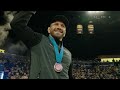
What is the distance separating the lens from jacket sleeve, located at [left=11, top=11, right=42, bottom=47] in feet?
8.18

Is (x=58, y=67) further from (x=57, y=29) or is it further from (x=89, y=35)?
(x=89, y=35)

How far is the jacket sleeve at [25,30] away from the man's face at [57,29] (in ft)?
0.62

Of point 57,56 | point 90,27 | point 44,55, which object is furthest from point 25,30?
point 90,27

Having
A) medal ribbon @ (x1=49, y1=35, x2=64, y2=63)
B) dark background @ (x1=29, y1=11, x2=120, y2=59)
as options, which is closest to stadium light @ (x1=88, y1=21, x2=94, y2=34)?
dark background @ (x1=29, y1=11, x2=120, y2=59)

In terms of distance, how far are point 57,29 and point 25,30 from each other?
415 mm

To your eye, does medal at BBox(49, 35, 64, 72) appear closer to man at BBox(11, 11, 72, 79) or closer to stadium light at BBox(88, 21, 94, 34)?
man at BBox(11, 11, 72, 79)

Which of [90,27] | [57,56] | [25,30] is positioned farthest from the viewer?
[90,27]

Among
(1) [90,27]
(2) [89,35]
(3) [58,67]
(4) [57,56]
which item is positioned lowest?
(3) [58,67]

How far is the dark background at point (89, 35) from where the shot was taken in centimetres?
290

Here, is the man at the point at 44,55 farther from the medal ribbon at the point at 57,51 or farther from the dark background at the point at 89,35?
the dark background at the point at 89,35

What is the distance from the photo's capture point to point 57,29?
275 centimetres
